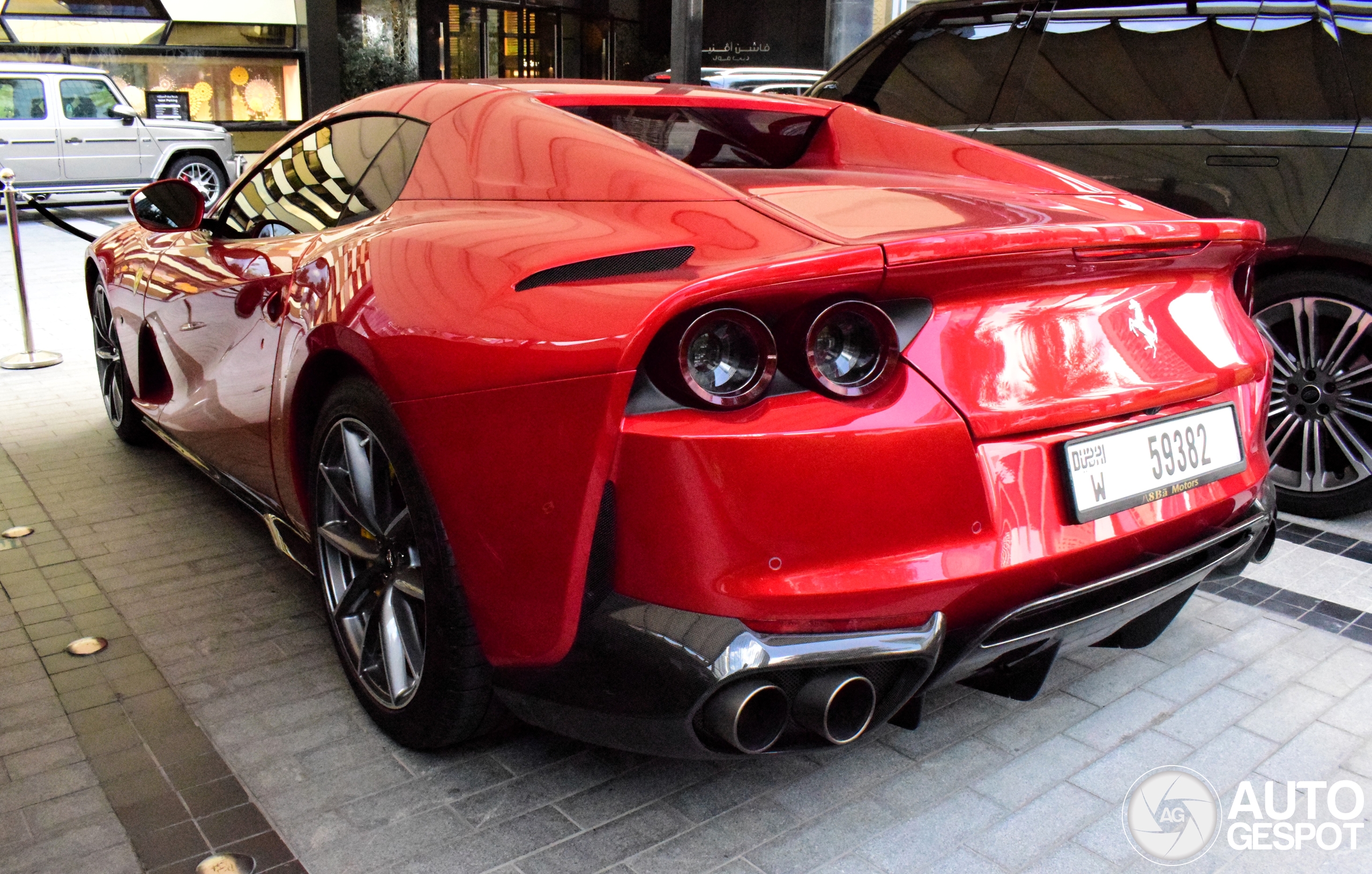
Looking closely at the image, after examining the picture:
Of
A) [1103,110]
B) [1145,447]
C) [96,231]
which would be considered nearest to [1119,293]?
[1145,447]

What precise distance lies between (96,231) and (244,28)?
18.9 ft

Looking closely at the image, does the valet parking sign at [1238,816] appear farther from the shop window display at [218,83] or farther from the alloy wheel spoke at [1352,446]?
the shop window display at [218,83]

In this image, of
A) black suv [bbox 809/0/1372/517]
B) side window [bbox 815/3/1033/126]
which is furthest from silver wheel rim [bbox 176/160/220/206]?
black suv [bbox 809/0/1372/517]

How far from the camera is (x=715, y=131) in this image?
314 centimetres

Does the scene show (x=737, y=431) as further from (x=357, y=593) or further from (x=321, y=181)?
(x=321, y=181)

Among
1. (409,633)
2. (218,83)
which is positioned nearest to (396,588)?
(409,633)

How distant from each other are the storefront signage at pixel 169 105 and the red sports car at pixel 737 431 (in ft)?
52.1

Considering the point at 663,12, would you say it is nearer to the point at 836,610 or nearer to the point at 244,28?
the point at 244,28

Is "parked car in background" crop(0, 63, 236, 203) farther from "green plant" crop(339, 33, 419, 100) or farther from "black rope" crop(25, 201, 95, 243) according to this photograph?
"black rope" crop(25, 201, 95, 243)

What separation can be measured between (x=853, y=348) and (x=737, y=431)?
0.92 feet

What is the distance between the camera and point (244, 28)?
1775 centimetres

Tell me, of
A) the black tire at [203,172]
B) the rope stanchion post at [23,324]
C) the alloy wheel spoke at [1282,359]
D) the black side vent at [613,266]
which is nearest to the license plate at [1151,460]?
the black side vent at [613,266]

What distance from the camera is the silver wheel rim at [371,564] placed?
250 cm

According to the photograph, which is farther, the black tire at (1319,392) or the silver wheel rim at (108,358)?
the silver wheel rim at (108,358)
